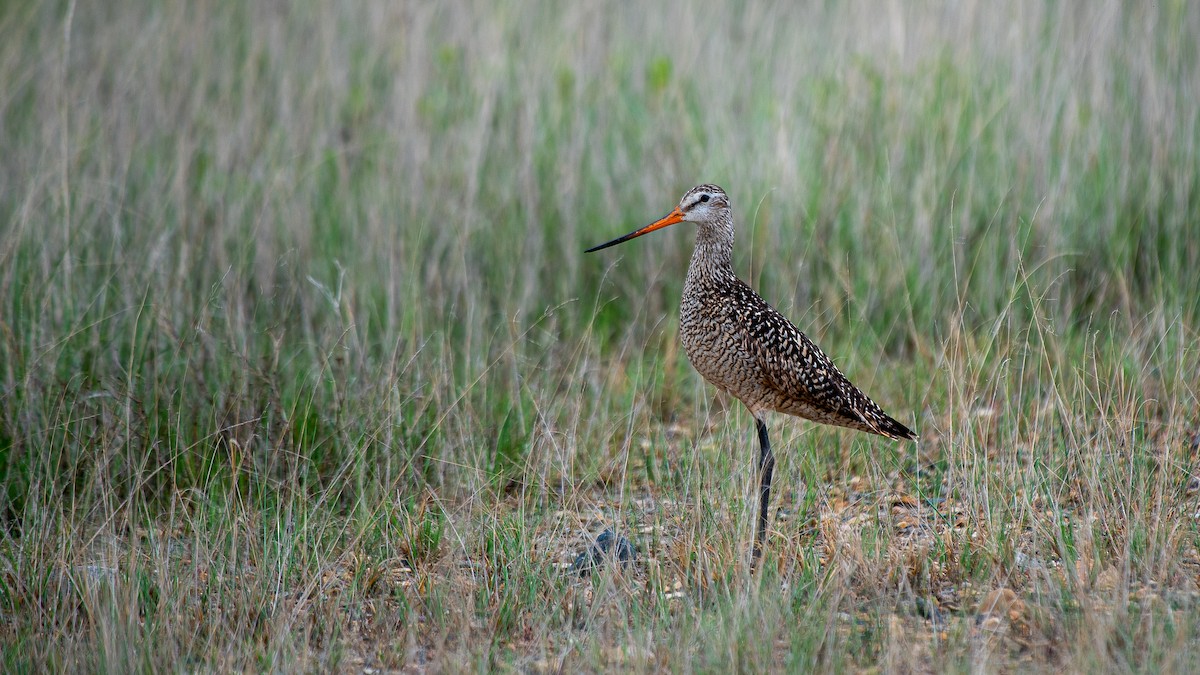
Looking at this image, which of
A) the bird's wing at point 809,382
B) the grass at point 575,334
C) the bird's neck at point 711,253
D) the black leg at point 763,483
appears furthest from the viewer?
the bird's neck at point 711,253

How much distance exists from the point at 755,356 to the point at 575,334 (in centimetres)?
199

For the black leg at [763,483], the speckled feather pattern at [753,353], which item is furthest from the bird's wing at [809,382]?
the black leg at [763,483]

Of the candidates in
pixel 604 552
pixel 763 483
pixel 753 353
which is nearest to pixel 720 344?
pixel 753 353

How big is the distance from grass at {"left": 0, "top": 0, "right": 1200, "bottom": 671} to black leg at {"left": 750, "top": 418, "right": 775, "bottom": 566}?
0.12 metres

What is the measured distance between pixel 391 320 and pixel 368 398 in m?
0.85

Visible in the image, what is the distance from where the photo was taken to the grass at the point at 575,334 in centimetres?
399

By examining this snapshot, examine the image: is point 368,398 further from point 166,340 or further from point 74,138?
point 74,138

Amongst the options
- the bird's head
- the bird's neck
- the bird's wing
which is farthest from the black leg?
the bird's head

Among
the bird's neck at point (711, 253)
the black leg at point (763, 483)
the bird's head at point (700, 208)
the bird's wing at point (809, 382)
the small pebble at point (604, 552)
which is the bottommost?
the small pebble at point (604, 552)

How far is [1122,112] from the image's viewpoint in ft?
23.5

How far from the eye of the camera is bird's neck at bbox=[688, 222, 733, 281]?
5.17 m

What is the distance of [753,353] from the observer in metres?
4.88

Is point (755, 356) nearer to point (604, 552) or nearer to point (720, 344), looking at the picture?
point (720, 344)

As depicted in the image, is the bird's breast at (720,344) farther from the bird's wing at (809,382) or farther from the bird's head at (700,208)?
the bird's head at (700,208)
